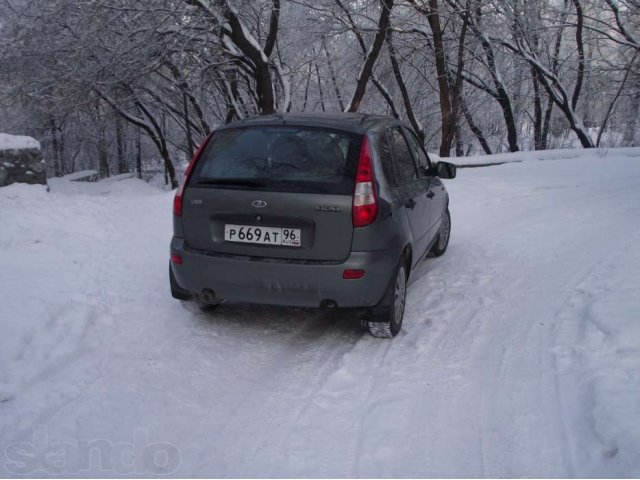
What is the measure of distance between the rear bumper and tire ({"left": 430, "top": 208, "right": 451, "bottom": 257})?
2447mm

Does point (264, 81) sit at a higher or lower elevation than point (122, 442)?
higher

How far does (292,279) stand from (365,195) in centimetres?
78

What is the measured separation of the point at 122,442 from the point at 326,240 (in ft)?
5.81

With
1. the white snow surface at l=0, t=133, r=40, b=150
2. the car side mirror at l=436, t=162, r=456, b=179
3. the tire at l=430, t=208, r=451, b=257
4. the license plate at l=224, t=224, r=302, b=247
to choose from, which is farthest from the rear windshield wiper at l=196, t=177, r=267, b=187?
the white snow surface at l=0, t=133, r=40, b=150

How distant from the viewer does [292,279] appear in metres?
3.83

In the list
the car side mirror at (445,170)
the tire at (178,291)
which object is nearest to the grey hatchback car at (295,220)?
the tire at (178,291)

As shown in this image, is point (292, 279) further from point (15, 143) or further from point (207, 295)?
point (15, 143)

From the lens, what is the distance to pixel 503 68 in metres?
18.7

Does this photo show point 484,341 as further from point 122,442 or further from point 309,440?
point 122,442

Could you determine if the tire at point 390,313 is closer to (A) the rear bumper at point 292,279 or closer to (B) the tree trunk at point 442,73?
(A) the rear bumper at point 292,279

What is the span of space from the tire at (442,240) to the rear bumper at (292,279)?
8.03 feet

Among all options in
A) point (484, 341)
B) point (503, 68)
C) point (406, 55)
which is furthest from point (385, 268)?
point (503, 68)

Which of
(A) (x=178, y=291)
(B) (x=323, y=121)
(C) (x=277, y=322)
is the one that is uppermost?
(B) (x=323, y=121)

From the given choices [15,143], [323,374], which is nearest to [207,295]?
[323,374]
